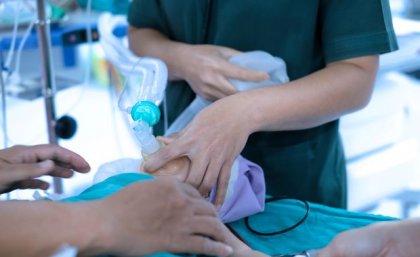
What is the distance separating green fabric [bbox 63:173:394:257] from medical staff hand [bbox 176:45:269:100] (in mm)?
272

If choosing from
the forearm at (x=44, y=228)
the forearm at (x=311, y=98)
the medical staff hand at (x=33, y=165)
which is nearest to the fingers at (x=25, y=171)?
the medical staff hand at (x=33, y=165)

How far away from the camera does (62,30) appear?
7.82 ft

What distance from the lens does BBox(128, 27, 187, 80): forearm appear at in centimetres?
132

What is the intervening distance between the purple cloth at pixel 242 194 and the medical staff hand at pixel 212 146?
0.09 feet

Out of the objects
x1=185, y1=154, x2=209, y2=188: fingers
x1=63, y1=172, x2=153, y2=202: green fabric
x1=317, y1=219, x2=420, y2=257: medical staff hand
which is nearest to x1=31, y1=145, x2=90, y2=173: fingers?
x1=63, y1=172, x2=153, y2=202: green fabric

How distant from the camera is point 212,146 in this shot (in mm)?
1021

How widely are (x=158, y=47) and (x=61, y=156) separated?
1.42 ft

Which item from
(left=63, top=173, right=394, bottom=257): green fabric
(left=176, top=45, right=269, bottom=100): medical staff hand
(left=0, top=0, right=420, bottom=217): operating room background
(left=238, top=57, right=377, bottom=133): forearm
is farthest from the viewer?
(left=0, top=0, right=420, bottom=217): operating room background

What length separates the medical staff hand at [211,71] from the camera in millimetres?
1196

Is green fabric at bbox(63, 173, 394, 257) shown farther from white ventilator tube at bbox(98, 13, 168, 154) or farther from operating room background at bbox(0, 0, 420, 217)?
operating room background at bbox(0, 0, 420, 217)

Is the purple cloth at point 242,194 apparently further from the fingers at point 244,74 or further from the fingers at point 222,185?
the fingers at point 244,74

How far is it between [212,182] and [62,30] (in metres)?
1.60

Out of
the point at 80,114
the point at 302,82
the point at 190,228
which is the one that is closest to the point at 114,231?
the point at 190,228

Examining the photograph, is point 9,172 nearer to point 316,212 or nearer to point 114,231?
point 114,231
